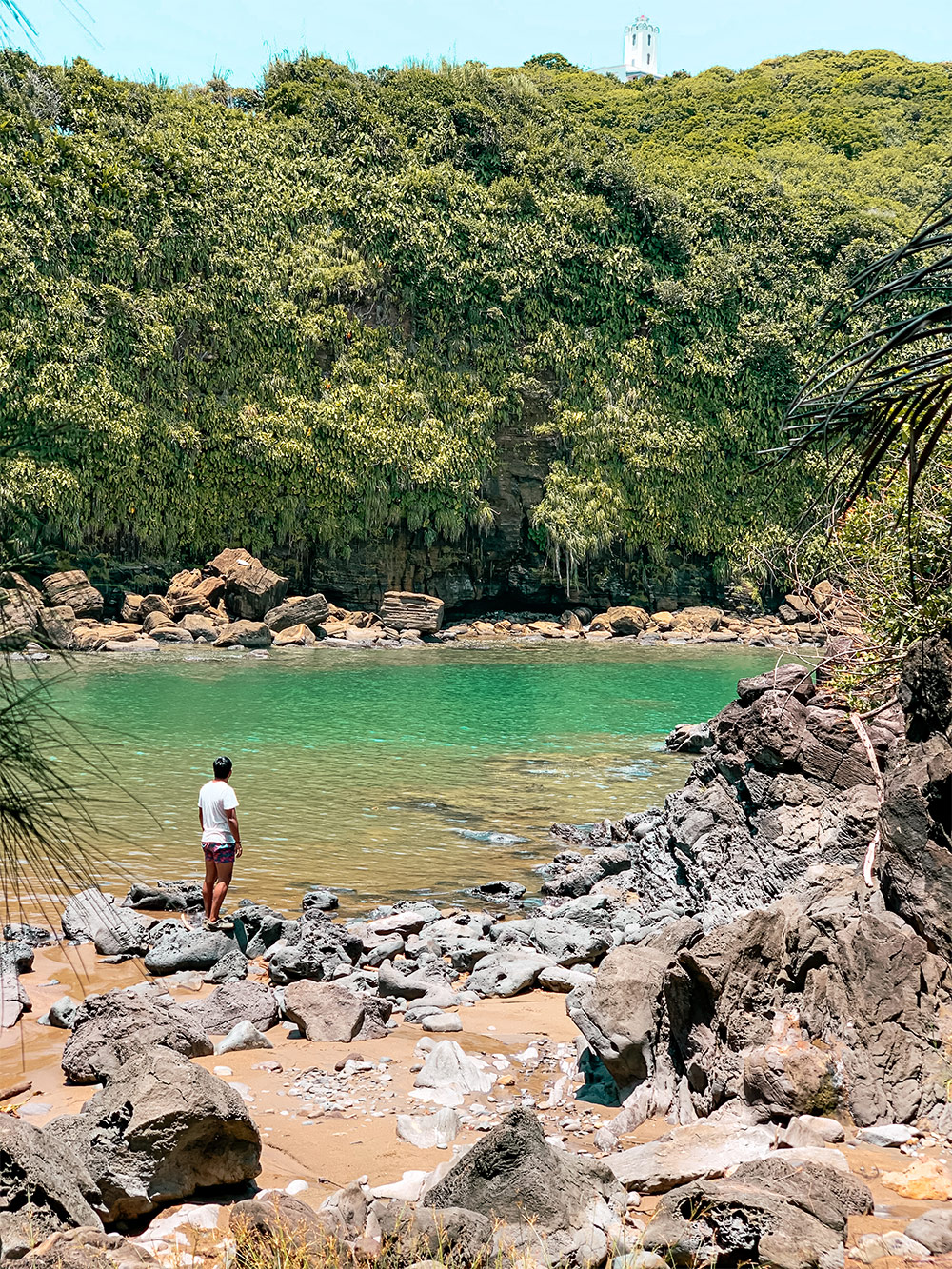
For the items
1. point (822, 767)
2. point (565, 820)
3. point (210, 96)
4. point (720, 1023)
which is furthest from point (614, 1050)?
point (210, 96)

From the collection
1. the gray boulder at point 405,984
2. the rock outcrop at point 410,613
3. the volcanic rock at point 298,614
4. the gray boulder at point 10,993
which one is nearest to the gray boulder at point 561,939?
the gray boulder at point 405,984

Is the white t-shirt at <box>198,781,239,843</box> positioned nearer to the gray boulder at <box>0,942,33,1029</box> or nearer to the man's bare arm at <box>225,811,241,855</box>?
the man's bare arm at <box>225,811,241,855</box>

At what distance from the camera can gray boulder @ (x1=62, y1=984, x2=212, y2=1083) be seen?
555cm

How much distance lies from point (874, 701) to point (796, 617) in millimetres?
34759

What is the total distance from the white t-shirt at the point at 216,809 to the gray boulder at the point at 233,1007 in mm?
2135

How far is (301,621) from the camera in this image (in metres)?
36.1

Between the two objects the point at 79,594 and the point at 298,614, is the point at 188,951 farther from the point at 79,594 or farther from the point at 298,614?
the point at 298,614

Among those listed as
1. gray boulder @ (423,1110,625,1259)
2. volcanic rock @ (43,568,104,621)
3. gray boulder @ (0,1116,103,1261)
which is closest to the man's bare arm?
gray boulder @ (0,1116,103,1261)

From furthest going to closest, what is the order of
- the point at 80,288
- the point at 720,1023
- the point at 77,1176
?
the point at 80,288 < the point at 720,1023 < the point at 77,1176

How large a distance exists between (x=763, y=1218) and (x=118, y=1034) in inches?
139

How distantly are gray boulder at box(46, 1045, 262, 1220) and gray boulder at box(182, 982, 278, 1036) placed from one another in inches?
83.6

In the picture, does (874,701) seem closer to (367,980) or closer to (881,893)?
(881,893)

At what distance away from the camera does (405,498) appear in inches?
1581

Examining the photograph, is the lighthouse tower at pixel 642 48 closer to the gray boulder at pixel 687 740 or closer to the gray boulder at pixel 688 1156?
the gray boulder at pixel 687 740
